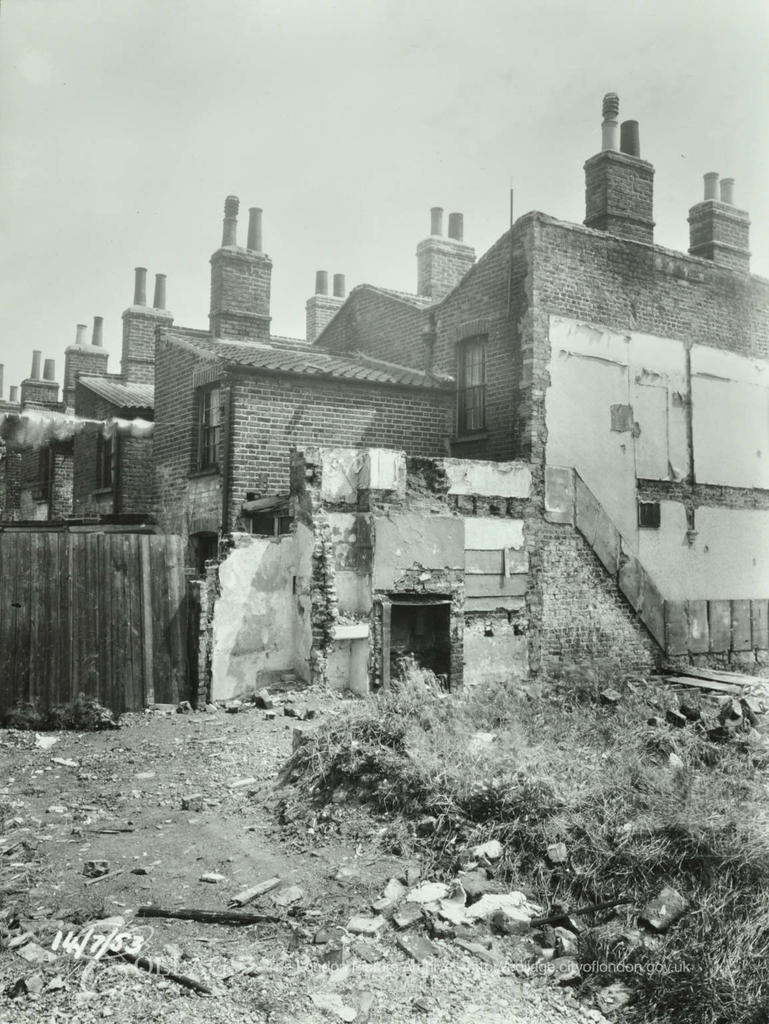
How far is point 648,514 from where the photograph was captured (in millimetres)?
13547

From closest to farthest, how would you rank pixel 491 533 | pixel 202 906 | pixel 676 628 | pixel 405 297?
1. pixel 202 906
2. pixel 491 533
3. pixel 676 628
4. pixel 405 297

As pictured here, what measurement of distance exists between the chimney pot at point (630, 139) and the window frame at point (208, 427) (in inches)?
323

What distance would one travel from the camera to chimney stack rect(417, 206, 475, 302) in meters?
18.8

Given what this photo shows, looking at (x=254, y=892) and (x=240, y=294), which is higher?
(x=240, y=294)

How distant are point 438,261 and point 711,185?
5949 millimetres

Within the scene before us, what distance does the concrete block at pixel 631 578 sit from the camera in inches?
515

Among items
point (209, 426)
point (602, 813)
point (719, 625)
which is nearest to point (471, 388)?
point (209, 426)

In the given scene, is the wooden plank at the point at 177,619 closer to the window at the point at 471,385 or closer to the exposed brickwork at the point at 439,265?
the window at the point at 471,385

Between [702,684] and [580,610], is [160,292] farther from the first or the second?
[702,684]

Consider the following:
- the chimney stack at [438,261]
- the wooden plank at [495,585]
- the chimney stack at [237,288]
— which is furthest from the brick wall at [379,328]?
the wooden plank at [495,585]

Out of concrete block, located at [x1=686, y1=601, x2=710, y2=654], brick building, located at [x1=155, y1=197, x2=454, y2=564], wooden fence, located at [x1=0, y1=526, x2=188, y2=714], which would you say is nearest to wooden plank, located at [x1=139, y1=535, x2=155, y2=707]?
wooden fence, located at [x1=0, y1=526, x2=188, y2=714]

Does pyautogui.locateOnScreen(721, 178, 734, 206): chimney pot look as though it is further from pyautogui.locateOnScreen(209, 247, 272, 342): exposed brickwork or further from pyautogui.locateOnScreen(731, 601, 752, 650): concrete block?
pyautogui.locateOnScreen(209, 247, 272, 342): exposed brickwork

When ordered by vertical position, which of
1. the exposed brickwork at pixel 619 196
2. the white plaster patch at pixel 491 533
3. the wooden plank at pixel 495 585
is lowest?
the wooden plank at pixel 495 585

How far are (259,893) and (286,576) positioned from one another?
6042mm
